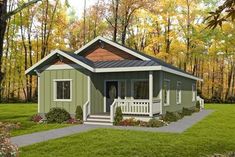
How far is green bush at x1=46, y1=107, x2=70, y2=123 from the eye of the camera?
1817 cm

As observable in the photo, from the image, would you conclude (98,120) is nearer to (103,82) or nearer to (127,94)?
(127,94)

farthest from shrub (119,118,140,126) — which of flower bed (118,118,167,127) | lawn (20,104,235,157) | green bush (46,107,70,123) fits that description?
green bush (46,107,70,123)

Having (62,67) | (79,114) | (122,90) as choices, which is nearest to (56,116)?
(79,114)

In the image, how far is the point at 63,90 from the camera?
1958 cm

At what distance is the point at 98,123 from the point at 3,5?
42.8 ft

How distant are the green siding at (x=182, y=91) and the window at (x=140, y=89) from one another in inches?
51.4

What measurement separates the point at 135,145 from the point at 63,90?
390 inches

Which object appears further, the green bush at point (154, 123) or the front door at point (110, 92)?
the front door at point (110, 92)

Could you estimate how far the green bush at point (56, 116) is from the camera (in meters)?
18.2

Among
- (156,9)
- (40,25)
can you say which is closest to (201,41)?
(156,9)

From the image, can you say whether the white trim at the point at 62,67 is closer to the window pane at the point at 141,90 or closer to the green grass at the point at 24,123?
the green grass at the point at 24,123

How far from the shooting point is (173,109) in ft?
71.9

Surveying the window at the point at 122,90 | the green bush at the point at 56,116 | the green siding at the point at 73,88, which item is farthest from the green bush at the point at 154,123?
the green bush at the point at 56,116

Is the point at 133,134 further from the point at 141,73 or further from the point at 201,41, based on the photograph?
the point at 201,41
